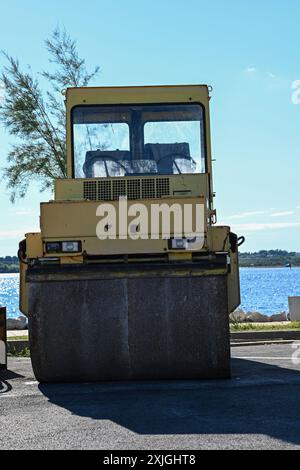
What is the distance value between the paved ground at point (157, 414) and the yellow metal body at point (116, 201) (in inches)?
53.3

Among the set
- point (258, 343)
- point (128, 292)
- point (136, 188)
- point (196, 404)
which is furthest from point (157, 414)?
point (258, 343)

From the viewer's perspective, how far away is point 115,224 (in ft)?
31.8

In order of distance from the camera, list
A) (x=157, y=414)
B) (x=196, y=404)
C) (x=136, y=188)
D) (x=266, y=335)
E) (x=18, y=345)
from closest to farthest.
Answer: (x=157, y=414) → (x=196, y=404) → (x=136, y=188) → (x=18, y=345) → (x=266, y=335)

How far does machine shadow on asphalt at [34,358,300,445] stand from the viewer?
6832 millimetres

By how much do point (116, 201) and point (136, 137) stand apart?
2.18 meters

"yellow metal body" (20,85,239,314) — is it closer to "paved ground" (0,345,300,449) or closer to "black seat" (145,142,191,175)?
"black seat" (145,142,191,175)

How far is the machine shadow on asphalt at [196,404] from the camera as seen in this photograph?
22.4 ft

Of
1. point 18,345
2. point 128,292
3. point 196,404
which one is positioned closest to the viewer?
point 196,404

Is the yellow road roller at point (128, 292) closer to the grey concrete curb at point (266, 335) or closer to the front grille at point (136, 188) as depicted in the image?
the front grille at point (136, 188)

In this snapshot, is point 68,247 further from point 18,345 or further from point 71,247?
point 18,345

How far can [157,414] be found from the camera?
7.48 m

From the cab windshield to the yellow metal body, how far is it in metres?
0.10

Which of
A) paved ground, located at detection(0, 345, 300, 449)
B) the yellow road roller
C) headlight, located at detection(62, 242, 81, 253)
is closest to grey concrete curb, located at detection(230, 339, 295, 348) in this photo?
paved ground, located at detection(0, 345, 300, 449)
